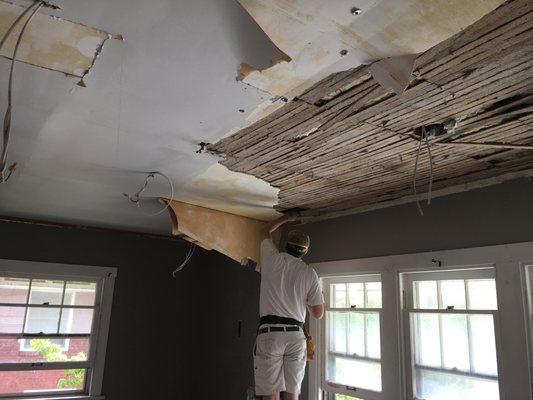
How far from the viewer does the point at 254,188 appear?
9.80 feet

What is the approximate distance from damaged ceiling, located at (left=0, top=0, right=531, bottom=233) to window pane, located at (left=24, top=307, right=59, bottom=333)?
215 centimetres

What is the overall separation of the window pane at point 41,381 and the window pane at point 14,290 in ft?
2.31

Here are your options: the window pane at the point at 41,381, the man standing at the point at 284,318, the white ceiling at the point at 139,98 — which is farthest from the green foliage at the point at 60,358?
the man standing at the point at 284,318

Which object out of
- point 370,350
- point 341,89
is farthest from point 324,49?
point 370,350

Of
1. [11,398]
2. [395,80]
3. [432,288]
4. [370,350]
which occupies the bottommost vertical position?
[11,398]

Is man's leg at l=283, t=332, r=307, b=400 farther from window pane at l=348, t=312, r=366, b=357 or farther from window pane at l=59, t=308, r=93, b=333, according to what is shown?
window pane at l=59, t=308, r=93, b=333

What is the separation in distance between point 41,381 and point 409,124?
14.7 ft

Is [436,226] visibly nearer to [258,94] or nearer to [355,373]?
[355,373]

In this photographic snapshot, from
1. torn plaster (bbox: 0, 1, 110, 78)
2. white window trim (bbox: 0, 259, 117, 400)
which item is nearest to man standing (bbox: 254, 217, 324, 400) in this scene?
torn plaster (bbox: 0, 1, 110, 78)

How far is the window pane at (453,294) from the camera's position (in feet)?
8.71

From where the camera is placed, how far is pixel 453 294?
8.86 feet

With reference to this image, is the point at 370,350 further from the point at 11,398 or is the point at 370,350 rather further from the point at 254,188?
the point at 11,398

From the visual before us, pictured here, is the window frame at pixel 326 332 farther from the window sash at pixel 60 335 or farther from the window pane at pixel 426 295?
the window sash at pixel 60 335

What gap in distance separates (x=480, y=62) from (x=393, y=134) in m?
0.61
